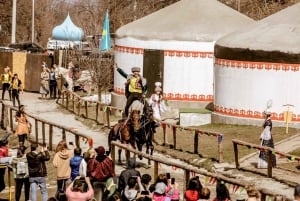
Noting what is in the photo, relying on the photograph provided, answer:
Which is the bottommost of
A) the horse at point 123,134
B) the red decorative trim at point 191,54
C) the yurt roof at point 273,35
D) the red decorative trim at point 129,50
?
the horse at point 123,134

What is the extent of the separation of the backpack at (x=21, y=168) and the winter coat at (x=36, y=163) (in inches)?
7.5

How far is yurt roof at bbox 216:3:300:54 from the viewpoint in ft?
83.0

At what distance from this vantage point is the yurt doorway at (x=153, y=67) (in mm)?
30703

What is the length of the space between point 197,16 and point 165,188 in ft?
65.3

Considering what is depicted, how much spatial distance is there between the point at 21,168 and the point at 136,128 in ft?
15.0

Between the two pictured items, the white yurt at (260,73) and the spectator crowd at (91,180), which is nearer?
the spectator crowd at (91,180)

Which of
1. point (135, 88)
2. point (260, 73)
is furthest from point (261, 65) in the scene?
point (135, 88)

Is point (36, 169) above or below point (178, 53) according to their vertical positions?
below

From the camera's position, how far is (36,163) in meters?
14.9

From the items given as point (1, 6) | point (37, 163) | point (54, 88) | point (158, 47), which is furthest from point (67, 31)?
point (37, 163)

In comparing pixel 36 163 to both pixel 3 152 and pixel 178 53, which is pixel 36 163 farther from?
pixel 178 53

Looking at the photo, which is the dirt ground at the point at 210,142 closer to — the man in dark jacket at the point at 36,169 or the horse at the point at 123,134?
the horse at the point at 123,134

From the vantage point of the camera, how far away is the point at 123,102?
3162 cm

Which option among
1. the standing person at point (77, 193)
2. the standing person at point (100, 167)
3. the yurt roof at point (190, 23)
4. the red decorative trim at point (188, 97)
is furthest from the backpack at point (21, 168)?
the yurt roof at point (190, 23)
